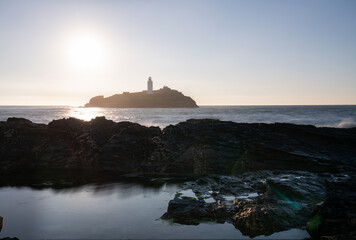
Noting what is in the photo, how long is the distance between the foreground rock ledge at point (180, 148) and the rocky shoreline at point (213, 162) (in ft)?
0.23

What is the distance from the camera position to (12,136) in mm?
23297

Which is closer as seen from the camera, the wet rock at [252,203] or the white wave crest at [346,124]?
the wet rock at [252,203]

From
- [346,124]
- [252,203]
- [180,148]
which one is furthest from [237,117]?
[252,203]

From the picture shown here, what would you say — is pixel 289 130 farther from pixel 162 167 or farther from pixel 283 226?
pixel 283 226

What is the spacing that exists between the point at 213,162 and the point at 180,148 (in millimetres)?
3327

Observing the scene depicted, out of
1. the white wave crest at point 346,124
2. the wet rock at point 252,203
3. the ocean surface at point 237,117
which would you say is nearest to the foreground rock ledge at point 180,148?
the wet rock at point 252,203

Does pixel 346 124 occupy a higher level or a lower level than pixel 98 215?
higher

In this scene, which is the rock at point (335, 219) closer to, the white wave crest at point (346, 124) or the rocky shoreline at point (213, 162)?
the rocky shoreline at point (213, 162)

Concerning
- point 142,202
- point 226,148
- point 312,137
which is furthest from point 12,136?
point 312,137

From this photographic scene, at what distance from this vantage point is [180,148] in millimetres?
21812

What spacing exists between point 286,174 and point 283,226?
8.11m

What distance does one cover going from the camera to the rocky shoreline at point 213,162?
10.8m

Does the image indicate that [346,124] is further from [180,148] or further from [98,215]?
[98,215]

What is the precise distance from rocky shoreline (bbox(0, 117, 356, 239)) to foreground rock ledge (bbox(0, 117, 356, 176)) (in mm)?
71
